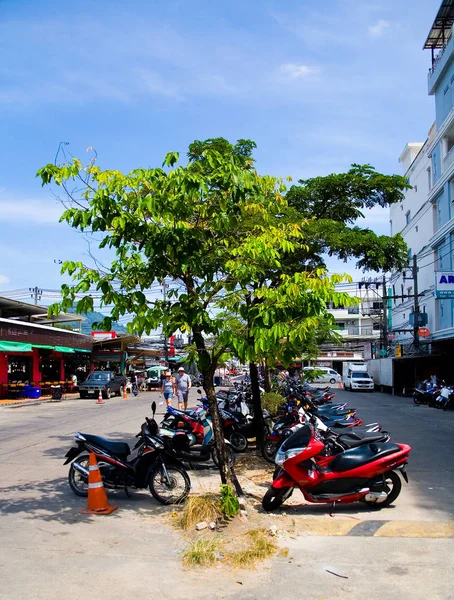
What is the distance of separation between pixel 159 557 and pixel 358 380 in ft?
113

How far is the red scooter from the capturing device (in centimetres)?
700

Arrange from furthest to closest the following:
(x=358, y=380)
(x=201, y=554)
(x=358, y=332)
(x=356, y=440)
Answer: (x=358, y=332) < (x=358, y=380) < (x=356, y=440) < (x=201, y=554)

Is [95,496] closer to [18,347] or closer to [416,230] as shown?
[18,347]

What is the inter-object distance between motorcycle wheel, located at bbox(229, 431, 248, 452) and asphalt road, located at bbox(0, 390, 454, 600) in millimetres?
3654

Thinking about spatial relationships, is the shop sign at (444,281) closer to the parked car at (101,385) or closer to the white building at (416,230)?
the white building at (416,230)

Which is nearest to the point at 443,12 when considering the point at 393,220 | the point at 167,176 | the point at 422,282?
the point at 422,282

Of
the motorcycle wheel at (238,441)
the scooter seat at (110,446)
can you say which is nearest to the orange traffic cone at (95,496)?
the scooter seat at (110,446)

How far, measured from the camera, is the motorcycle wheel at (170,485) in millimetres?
7402

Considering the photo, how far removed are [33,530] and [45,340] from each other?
26.5 m

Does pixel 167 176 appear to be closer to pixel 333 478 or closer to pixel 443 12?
pixel 333 478

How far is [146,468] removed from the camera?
7.48m

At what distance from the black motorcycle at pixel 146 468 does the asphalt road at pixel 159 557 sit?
0.90ft

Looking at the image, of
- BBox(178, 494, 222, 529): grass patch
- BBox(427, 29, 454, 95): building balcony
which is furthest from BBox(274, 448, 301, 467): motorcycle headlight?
BBox(427, 29, 454, 95): building balcony

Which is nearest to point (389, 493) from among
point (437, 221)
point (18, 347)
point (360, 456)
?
point (360, 456)
